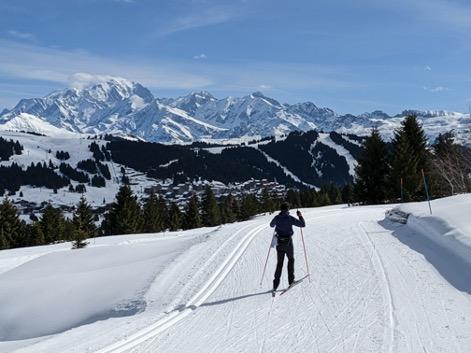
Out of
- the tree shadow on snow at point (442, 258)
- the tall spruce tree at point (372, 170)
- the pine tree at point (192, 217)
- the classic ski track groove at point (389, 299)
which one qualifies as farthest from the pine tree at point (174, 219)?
the classic ski track groove at point (389, 299)

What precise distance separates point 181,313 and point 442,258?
24.8 feet

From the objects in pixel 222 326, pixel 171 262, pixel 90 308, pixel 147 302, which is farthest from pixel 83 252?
pixel 222 326

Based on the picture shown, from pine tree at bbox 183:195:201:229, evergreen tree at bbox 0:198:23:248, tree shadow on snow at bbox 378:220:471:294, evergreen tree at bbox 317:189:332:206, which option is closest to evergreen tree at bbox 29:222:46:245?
evergreen tree at bbox 0:198:23:248

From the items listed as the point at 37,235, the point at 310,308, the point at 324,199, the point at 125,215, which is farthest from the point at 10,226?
the point at 310,308

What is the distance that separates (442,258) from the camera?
46.1 ft

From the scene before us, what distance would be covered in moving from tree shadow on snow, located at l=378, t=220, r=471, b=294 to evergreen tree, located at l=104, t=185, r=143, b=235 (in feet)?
163

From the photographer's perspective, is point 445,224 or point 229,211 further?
point 229,211

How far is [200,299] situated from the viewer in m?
12.1

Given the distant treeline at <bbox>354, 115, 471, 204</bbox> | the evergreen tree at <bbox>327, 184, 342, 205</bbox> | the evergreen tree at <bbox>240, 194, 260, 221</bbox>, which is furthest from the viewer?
the evergreen tree at <bbox>327, 184, 342, 205</bbox>

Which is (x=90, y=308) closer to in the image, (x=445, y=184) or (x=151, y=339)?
(x=151, y=339)

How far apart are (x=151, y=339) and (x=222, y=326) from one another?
1364 millimetres

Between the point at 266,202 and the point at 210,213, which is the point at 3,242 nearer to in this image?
the point at 210,213

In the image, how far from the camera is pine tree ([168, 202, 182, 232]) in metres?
78.5

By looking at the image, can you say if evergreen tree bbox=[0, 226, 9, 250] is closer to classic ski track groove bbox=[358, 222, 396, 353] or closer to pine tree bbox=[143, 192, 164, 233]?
pine tree bbox=[143, 192, 164, 233]
